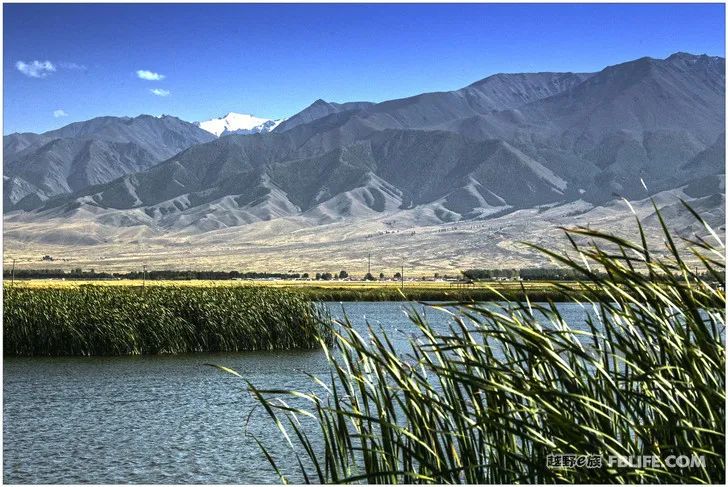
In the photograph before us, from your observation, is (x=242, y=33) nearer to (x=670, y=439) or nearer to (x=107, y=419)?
(x=670, y=439)

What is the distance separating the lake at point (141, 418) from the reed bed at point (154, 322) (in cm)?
79

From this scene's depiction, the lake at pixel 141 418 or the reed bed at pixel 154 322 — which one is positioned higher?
the reed bed at pixel 154 322

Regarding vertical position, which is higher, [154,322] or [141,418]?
[154,322]

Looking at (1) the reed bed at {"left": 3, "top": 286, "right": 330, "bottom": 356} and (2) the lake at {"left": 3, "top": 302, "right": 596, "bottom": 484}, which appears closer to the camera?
(2) the lake at {"left": 3, "top": 302, "right": 596, "bottom": 484}

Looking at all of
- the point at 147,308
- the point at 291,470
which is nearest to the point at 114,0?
the point at 291,470

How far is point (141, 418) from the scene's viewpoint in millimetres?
20969

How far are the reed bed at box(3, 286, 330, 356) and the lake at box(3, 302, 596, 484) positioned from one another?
79cm

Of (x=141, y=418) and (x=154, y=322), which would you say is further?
(x=154, y=322)

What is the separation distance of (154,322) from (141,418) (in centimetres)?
1098

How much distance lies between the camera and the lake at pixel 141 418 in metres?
15.7

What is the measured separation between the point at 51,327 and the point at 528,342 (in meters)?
27.4

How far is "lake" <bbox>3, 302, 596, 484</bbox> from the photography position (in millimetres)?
15742

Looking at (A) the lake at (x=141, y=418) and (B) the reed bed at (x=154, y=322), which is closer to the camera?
(A) the lake at (x=141, y=418)

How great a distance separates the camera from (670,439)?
19.0ft
